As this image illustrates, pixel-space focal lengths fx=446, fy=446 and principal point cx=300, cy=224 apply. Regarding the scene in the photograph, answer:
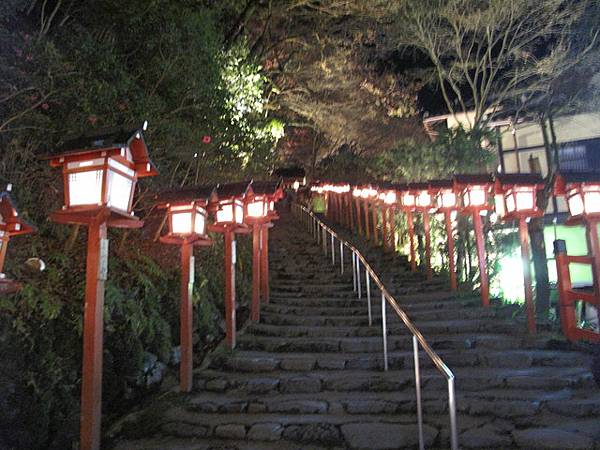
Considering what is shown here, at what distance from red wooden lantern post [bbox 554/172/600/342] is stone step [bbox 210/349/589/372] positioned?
0.81 metres

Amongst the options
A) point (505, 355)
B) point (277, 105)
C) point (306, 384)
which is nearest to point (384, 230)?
point (277, 105)

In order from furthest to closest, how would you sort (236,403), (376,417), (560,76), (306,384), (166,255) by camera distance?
(560,76)
(166,255)
(306,384)
(236,403)
(376,417)

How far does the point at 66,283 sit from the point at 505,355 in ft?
24.9

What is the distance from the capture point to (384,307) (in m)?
8.11

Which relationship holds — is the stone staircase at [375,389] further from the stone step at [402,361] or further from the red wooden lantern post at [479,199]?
the red wooden lantern post at [479,199]

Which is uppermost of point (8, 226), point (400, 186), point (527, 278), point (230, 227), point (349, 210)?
point (349, 210)

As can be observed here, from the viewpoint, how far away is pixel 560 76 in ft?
50.0

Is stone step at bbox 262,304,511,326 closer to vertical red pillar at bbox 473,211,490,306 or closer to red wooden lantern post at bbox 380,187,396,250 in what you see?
vertical red pillar at bbox 473,211,490,306

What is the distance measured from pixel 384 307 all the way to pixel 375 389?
4.84 feet

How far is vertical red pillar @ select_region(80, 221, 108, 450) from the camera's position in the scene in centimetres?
524

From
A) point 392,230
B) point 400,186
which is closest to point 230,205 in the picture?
point 400,186

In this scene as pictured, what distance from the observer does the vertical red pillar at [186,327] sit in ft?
24.8

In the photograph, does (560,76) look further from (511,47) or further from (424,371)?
(424,371)

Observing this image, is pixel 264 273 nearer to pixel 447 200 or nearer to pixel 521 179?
pixel 447 200
